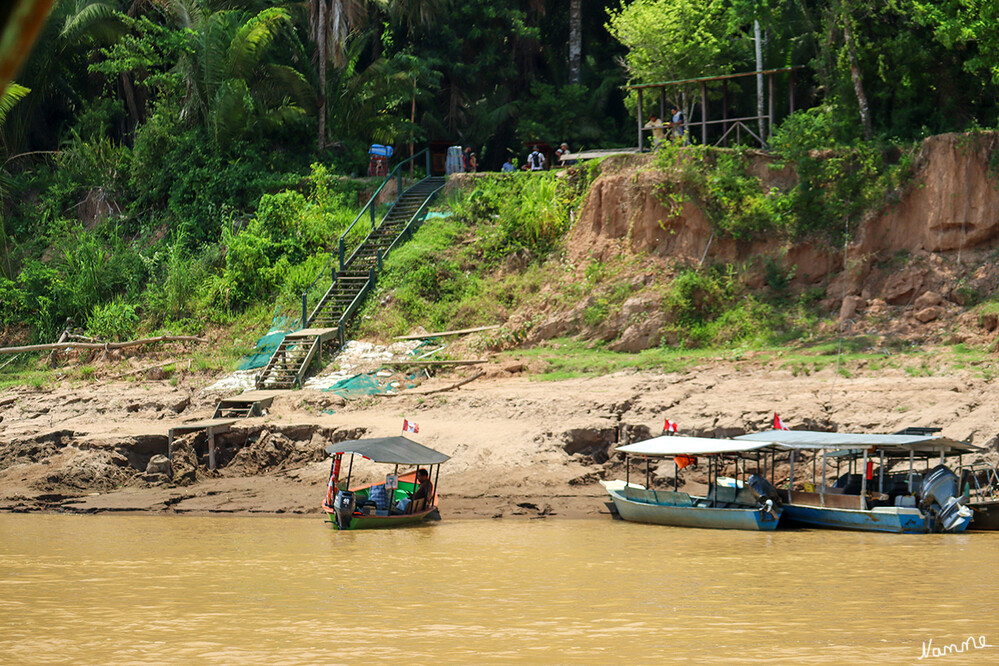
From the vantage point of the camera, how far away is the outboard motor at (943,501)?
1689 cm

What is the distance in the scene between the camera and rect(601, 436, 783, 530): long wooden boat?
58.2 ft

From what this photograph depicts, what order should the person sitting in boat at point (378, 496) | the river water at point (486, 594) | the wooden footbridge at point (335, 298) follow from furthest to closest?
the wooden footbridge at point (335, 298) < the person sitting in boat at point (378, 496) < the river water at point (486, 594)

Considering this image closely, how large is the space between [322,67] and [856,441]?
959 inches

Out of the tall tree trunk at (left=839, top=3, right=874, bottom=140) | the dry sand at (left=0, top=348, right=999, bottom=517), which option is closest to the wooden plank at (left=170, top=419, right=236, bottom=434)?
the dry sand at (left=0, top=348, right=999, bottom=517)

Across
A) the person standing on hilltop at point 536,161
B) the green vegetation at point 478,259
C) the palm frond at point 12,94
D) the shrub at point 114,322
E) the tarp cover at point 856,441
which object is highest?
the palm frond at point 12,94

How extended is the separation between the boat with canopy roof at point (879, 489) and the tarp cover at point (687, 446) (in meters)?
0.29

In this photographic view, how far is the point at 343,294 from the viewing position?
29328 mm

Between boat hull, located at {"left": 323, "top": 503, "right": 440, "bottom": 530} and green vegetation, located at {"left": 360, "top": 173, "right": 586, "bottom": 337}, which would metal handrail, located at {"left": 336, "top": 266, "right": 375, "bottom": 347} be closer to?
green vegetation, located at {"left": 360, "top": 173, "right": 586, "bottom": 337}

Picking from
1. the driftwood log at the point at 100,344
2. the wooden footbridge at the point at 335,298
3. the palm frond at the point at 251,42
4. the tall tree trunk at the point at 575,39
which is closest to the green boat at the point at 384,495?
the wooden footbridge at the point at 335,298

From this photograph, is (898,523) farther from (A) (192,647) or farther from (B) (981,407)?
(A) (192,647)

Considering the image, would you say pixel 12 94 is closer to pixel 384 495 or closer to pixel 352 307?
pixel 352 307

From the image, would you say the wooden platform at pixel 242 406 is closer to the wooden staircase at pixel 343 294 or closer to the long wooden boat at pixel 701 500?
the wooden staircase at pixel 343 294

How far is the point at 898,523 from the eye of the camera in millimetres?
17094

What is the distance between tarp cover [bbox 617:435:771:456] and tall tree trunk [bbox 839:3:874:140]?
11.5 meters
